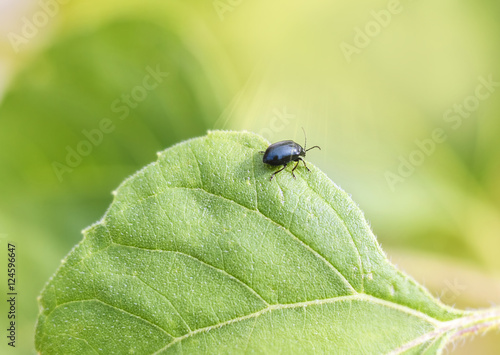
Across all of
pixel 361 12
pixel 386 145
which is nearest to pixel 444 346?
pixel 386 145

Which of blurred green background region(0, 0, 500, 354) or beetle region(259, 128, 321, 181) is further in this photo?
blurred green background region(0, 0, 500, 354)

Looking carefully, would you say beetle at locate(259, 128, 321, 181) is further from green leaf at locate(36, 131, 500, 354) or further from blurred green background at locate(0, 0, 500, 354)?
blurred green background at locate(0, 0, 500, 354)

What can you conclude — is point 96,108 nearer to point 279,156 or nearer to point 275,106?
point 275,106

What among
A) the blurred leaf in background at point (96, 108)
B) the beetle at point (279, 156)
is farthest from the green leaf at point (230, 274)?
the blurred leaf in background at point (96, 108)

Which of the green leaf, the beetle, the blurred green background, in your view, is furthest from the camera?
the blurred green background

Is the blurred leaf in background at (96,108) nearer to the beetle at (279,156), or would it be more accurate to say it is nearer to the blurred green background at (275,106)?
the blurred green background at (275,106)

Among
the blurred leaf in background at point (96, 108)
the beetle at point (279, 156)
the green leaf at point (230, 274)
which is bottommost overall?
the green leaf at point (230, 274)

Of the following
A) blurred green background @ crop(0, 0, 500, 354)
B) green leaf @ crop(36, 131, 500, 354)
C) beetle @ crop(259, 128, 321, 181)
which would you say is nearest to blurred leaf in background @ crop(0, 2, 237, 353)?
blurred green background @ crop(0, 0, 500, 354)
